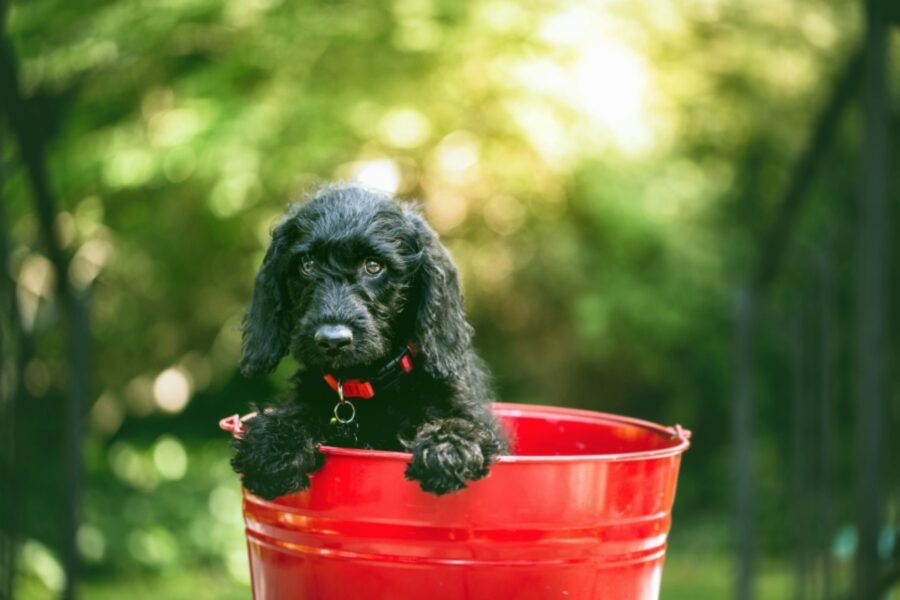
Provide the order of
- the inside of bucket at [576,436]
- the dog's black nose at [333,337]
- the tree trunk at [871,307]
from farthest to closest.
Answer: the tree trunk at [871,307] → the inside of bucket at [576,436] → the dog's black nose at [333,337]

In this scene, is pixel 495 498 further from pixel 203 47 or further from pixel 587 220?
pixel 587 220

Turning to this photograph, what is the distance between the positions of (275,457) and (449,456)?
33cm

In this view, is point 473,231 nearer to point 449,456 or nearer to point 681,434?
point 681,434

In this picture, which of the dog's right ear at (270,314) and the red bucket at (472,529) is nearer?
the red bucket at (472,529)

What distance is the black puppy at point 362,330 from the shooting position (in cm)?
216

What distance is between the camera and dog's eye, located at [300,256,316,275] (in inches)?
91.1

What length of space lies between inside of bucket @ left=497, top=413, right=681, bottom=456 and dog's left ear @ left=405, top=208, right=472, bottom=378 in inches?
12.6

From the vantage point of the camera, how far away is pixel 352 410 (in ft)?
7.27

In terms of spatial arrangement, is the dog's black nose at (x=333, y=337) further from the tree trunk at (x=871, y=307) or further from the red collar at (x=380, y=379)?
the tree trunk at (x=871, y=307)

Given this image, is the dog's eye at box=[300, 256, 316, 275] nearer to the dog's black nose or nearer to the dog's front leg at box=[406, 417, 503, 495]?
the dog's black nose

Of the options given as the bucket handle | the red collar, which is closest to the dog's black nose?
the red collar

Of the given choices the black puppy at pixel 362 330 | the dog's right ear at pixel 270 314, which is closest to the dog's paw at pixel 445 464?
the black puppy at pixel 362 330

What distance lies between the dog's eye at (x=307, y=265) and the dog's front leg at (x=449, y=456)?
49cm

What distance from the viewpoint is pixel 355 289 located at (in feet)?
7.43
